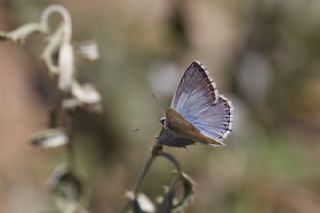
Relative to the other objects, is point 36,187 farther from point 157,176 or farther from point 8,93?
point 8,93

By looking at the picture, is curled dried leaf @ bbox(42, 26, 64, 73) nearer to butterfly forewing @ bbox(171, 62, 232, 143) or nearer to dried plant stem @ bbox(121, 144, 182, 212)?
dried plant stem @ bbox(121, 144, 182, 212)

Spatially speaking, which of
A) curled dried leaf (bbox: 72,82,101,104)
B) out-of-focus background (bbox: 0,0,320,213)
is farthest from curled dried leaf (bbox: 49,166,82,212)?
out-of-focus background (bbox: 0,0,320,213)

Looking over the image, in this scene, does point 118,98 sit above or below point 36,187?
above

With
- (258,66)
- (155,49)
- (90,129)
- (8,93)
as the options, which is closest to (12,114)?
(8,93)

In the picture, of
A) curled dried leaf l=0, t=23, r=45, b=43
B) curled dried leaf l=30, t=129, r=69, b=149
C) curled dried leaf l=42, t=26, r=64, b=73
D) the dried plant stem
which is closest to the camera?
the dried plant stem

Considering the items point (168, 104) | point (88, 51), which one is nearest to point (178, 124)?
point (88, 51)

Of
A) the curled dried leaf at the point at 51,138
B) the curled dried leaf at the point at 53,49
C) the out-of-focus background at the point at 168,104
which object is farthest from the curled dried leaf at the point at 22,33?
the out-of-focus background at the point at 168,104

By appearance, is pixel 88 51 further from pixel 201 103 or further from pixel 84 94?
pixel 201 103
